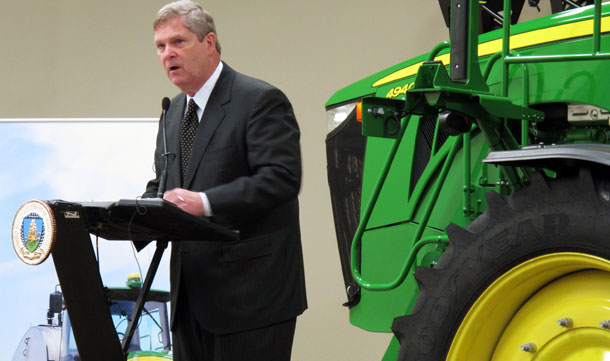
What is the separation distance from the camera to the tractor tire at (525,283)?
140 cm

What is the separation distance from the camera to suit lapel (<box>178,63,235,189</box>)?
226 centimetres

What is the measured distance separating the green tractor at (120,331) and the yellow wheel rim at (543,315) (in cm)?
197

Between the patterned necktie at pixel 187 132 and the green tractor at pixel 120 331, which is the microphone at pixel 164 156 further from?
the green tractor at pixel 120 331

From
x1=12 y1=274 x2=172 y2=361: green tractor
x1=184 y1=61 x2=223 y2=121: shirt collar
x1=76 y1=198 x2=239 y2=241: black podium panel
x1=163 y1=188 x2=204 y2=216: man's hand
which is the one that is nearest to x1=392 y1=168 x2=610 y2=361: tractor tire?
x1=76 y1=198 x2=239 y2=241: black podium panel

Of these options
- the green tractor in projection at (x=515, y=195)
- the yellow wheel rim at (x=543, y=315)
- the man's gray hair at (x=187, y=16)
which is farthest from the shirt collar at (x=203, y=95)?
the yellow wheel rim at (x=543, y=315)

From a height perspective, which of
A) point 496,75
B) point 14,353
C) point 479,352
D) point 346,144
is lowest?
point 14,353

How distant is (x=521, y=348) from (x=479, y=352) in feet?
0.36

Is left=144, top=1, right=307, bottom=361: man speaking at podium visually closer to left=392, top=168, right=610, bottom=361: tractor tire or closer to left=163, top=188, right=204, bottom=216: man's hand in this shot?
left=163, top=188, right=204, bottom=216: man's hand

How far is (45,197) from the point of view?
377 centimetres

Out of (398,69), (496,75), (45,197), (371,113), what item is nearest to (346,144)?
(398,69)

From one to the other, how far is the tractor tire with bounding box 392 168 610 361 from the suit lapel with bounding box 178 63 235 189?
2.76ft

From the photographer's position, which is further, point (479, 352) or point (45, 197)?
point (45, 197)

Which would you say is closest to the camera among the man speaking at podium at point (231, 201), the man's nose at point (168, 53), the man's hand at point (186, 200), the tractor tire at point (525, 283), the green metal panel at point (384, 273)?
the tractor tire at point (525, 283)

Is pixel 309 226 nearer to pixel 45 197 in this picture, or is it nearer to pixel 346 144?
pixel 45 197
